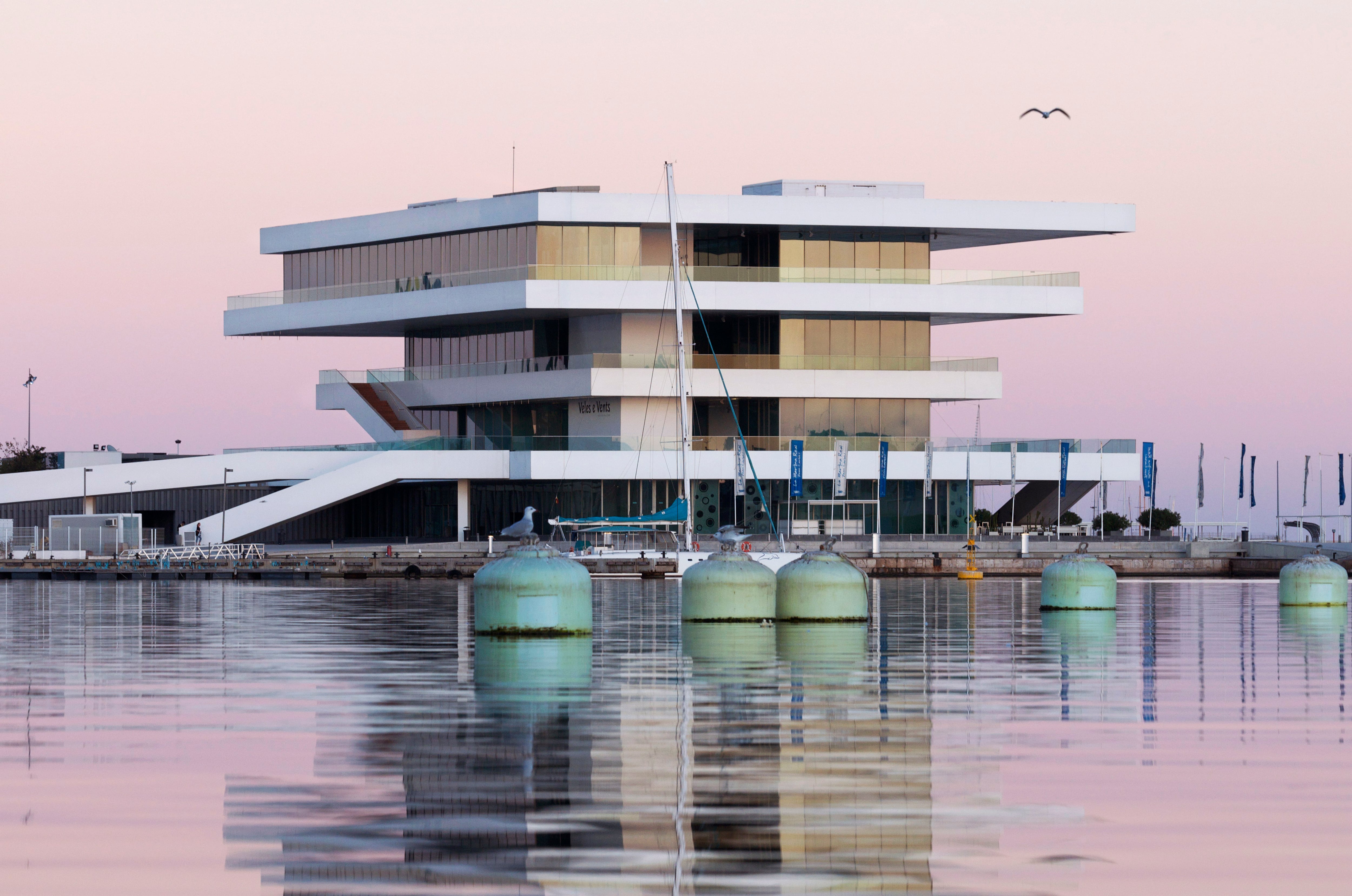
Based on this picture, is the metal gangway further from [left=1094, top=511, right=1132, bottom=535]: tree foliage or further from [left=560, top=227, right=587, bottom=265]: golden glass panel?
[left=1094, top=511, right=1132, bottom=535]: tree foliage

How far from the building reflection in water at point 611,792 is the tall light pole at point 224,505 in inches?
2482

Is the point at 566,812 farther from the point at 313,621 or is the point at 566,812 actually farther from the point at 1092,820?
the point at 313,621

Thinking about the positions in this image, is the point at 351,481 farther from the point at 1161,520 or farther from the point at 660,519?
the point at 1161,520

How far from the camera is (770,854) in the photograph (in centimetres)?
1246

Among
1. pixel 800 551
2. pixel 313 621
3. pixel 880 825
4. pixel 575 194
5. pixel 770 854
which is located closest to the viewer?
pixel 770 854

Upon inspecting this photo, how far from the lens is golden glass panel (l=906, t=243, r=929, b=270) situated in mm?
98125

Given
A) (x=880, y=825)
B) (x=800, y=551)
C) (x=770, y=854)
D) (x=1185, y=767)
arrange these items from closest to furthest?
(x=770, y=854)
(x=880, y=825)
(x=1185, y=767)
(x=800, y=551)

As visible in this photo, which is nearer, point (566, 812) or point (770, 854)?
point (770, 854)

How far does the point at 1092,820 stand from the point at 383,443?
8353 centimetres

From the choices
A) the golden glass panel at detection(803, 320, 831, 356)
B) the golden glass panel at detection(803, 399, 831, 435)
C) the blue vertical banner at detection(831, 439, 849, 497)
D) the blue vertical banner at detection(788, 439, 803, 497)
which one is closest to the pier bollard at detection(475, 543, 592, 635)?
the blue vertical banner at detection(831, 439, 849, 497)

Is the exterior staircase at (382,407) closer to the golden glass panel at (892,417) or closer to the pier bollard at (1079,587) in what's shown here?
the golden glass panel at (892,417)

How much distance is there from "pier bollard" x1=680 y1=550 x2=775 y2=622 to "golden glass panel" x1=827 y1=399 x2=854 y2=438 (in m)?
58.7

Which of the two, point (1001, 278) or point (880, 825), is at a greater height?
point (1001, 278)

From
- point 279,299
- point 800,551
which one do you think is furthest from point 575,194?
point 800,551
